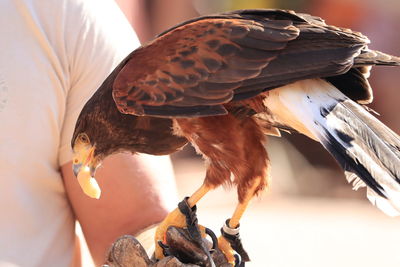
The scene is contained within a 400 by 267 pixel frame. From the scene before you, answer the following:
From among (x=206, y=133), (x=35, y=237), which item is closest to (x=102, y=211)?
(x=35, y=237)

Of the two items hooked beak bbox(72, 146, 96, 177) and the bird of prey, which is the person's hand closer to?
the bird of prey

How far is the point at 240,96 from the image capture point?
1573 millimetres

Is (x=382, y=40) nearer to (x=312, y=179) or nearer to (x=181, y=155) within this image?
(x=312, y=179)

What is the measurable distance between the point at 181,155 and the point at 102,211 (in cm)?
543

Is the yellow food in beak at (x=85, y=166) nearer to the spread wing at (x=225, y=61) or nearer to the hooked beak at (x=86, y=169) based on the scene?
the hooked beak at (x=86, y=169)

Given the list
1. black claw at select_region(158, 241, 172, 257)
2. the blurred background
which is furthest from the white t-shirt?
the blurred background

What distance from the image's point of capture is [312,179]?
7.00 metres

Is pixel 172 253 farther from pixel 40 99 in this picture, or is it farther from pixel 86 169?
pixel 40 99

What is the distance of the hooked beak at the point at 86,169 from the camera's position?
1.65 m

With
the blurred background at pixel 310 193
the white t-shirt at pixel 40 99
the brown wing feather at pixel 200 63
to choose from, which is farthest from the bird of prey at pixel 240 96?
the blurred background at pixel 310 193

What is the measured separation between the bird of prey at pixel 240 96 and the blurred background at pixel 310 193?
248 centimetres

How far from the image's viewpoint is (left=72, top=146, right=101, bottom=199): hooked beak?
1653 millimetres

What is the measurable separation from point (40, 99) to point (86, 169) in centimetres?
60

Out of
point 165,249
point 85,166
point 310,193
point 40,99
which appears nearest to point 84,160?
point 85,166
